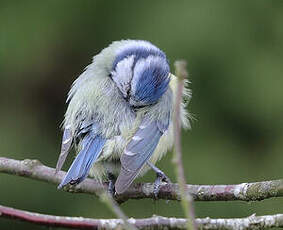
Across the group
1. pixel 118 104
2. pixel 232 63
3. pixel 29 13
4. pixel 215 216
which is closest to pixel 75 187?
pixel 118 104

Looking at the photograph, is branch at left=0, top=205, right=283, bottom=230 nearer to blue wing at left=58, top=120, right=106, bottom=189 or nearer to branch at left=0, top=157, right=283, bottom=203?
branch at left=0, top=157, right=283, bottom=203

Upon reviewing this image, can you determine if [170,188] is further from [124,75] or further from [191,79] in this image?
[191,79]

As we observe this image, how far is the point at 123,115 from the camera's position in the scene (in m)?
3.25

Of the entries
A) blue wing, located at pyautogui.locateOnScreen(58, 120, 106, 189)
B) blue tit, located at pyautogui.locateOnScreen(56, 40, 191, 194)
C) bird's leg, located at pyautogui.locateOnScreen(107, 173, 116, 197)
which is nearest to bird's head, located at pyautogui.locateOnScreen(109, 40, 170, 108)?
blue tit, located at pyautogui.locateOnScreen(56, 40, 191, 194)

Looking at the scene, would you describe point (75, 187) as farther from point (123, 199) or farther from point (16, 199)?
point (16, 199)

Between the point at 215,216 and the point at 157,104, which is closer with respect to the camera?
the point at 157,104

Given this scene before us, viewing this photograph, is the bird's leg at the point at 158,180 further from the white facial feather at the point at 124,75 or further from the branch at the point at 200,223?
the branch at the point at 200,223

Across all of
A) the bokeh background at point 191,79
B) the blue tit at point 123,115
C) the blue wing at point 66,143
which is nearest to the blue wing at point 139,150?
the blue tit at point 123,115

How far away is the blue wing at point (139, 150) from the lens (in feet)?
9.45

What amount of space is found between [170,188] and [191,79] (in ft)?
6.32

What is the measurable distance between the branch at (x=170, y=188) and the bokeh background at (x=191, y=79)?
132cm

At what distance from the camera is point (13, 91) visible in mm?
4852

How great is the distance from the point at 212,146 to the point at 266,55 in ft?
2.04

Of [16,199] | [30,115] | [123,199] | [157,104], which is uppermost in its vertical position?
[157,104]
